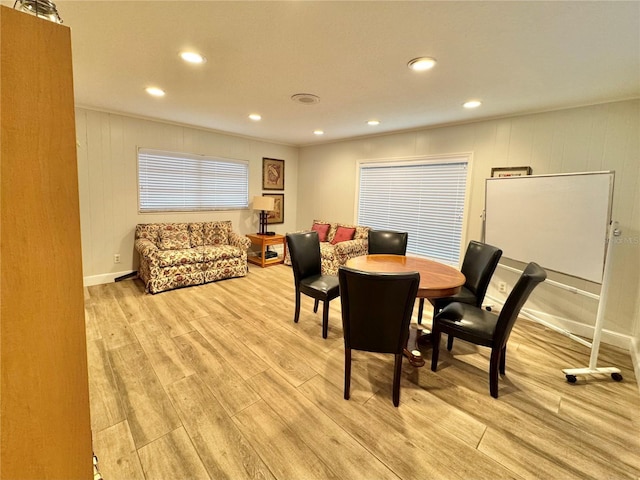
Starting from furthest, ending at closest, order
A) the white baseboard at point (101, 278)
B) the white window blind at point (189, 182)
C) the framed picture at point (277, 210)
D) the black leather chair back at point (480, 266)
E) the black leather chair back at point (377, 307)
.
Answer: the framed picture at point (277, 210) < the white window blind at point (189, 182) < the white baseboard at point (101, 278) < the black leather chair back at point (480, 266) < the black leather chair back at point (377, 307)

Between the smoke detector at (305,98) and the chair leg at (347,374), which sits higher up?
the smoke detector at (305,98)

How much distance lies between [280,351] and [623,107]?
3.86 meters

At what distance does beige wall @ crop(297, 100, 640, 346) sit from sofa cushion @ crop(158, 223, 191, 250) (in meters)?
3.61

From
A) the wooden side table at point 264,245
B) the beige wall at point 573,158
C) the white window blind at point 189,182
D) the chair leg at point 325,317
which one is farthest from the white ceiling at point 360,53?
the wooden side table at point 264,245

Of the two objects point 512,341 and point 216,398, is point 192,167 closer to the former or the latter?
point 216,398

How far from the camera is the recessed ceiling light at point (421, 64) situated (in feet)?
6.70

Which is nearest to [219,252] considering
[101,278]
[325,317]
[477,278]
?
[101,278]

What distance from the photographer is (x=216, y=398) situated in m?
1.92

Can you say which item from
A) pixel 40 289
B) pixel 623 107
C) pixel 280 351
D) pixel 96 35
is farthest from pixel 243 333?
pixel 623 107

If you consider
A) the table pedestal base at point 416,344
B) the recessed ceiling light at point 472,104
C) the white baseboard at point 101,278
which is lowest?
the table pedestal base at point 416,344

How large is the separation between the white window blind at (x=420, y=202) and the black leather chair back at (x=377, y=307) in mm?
2616

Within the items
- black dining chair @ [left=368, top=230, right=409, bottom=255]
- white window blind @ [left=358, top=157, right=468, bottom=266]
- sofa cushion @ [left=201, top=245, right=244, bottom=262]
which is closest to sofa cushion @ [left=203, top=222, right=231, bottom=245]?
sofa cushion @ [left=201, top=245, right=244, bottom=262]

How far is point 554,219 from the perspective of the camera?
8.66 feet

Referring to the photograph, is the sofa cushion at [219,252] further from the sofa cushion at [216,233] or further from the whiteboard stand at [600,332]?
the whiteboard stand at [600,332]
